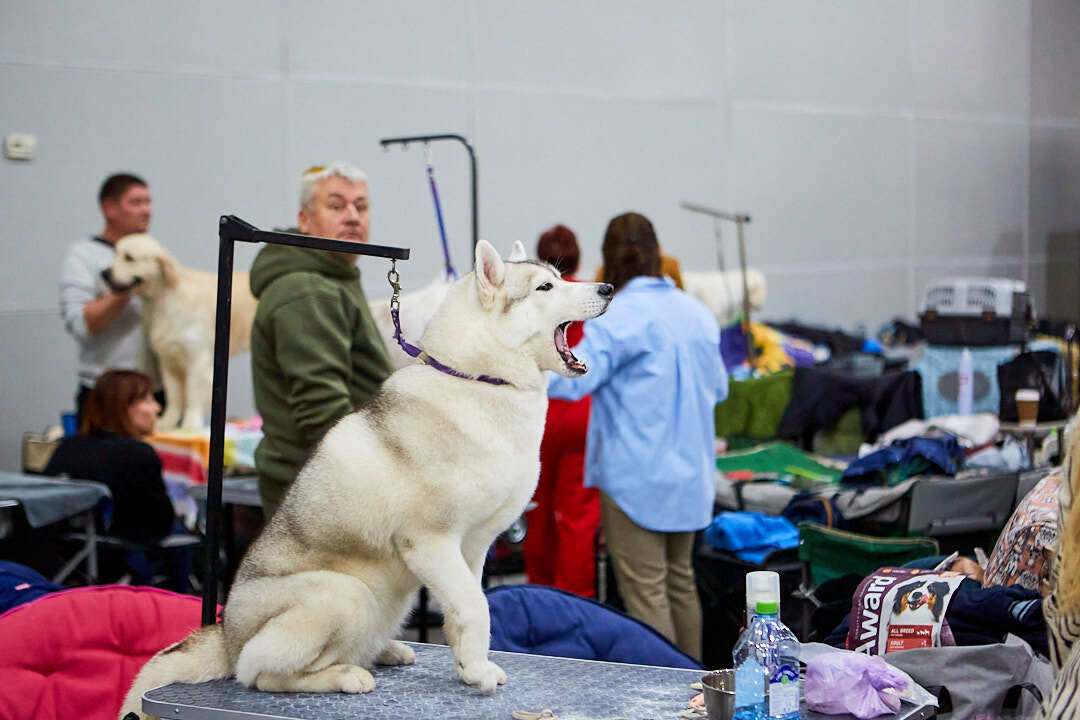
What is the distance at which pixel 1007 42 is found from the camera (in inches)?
555

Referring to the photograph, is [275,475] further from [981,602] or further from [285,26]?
[285,26]

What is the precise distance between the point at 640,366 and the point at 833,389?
3117mm

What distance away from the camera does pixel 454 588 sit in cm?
204

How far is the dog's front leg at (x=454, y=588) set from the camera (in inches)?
80.4

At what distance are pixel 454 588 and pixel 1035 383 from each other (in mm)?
4534

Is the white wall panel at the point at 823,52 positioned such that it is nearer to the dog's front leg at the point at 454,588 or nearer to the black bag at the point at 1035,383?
the black bag at the point at 1035,383

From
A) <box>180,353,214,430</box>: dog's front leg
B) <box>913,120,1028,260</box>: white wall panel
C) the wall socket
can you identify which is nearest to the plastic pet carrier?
<box>180,353,214,430</box>: dog's front leg

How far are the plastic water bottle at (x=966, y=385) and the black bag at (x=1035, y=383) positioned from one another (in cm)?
61

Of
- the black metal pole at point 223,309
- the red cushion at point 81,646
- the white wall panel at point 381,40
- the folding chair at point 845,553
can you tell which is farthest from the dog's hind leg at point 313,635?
the white wall panel at point 381,40

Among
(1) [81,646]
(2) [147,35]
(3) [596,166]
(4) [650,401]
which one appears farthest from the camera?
(3) [596,166]

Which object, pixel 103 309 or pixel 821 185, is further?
pixel 821 185

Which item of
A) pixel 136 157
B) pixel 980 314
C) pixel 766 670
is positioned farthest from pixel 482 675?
pixel 136 157

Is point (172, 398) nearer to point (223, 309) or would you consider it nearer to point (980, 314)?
point (223, 309)

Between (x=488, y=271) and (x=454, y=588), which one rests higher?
(x=488, y=271)
